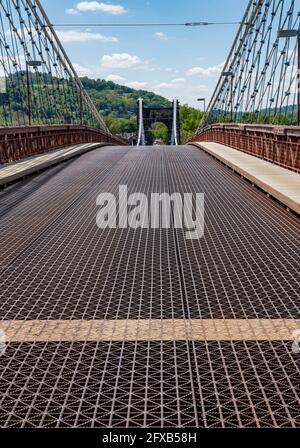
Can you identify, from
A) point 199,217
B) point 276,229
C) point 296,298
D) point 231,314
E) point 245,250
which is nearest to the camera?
point 231,314

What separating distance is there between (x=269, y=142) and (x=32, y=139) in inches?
273

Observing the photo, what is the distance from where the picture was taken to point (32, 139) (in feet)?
57.9

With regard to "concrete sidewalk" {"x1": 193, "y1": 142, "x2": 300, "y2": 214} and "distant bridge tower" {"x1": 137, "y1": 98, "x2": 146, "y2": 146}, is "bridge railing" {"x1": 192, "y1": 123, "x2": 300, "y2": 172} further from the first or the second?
"distant bridge tower" {"x1": 137, "y1": 98, "x2": 146, "y2": 146}

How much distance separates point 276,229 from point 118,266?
7.58 feet

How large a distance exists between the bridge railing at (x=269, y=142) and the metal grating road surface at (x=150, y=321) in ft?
14.1

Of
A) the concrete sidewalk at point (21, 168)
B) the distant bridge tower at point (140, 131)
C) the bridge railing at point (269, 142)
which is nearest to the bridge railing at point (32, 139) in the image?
the concrete sidewalk at point (21, 168)

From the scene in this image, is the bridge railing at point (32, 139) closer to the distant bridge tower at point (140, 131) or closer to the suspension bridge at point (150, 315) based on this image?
the suspension bridge at point (150, 315)

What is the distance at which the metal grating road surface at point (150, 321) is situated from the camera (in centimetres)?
296

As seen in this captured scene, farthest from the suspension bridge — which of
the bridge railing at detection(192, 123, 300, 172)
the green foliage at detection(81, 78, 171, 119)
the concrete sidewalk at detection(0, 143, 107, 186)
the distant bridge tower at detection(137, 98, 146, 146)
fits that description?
the green foliage at detection(81, 78, 171, 119)

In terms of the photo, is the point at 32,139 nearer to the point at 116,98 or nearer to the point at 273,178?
the point at 273,178

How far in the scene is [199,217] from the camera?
770 centimetres

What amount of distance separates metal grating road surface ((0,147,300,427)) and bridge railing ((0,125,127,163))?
21.3 ft
